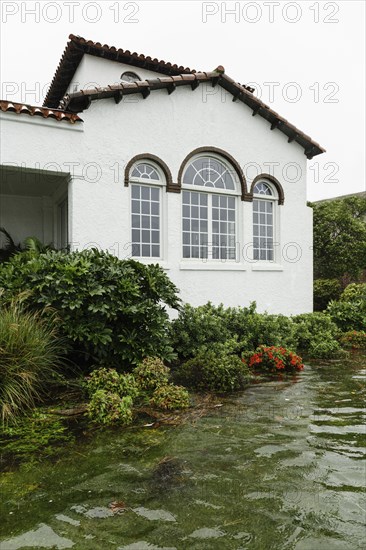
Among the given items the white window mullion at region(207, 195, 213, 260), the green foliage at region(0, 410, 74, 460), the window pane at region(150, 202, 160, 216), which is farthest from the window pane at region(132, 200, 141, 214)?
the green foliage at region(0, 410, 74, 460)

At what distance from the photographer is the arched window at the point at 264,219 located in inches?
482

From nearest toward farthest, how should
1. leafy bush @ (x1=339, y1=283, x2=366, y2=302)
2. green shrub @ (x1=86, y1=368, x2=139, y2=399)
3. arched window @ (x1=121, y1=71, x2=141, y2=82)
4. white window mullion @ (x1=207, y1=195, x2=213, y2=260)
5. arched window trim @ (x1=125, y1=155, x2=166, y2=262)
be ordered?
green shrub @ (x1=86, y1=368, x2=139, y2=399) < arched window trim @ (x1=125, y1=155, x2=166, y2=262) < white window mullion @ (x1=207, y1=195, x2=213, y2=260) < arched window @ (x1=121, y1=71, x2=141, y2=82) < leafy bush @ (x1=339, y1=283, x2=366, y2=302)

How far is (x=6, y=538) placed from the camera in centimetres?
272

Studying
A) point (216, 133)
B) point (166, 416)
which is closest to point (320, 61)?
point (216, 133)

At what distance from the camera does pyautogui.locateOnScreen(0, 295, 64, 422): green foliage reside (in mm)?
5066

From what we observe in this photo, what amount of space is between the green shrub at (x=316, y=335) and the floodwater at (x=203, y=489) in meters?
4.52

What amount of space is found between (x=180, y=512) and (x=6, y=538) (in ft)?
3.80

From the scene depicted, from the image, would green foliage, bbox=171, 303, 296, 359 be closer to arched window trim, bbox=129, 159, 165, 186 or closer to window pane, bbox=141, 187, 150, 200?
window pane, bbox=141, 187, 150, 200

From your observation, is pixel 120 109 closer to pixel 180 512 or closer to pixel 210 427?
pixel 210 427

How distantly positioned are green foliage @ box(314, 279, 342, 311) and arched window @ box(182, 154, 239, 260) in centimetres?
777

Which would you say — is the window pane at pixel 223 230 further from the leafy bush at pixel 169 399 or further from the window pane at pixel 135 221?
the leafy bush at pixel 169 399

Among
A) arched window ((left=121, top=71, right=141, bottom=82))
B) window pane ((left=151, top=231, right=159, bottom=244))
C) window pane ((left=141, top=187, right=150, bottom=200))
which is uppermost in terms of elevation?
arched window ((left=121, top=71, right=141, bottom=82))

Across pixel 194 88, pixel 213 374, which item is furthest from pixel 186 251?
pixel 213 374

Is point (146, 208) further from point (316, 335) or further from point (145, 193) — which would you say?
point (316, 335)
